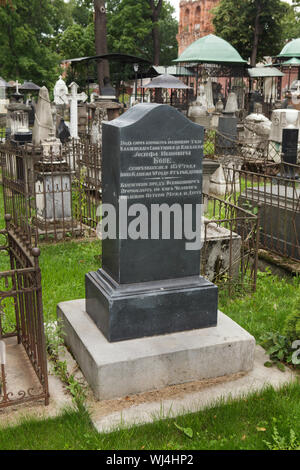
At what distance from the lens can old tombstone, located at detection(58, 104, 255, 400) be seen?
393 cm

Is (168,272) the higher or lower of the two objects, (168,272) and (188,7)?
the lower

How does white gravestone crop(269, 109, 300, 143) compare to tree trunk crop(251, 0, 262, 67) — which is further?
tree trunk crop(251, 0, 262, 67)

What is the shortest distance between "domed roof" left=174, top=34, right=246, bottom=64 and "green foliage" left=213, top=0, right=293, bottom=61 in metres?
12.0

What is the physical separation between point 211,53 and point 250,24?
14336 mm

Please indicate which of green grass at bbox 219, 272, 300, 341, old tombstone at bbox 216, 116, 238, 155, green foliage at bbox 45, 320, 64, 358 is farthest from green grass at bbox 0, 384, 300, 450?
old tombstone at bbox 216, 116, 238, 155

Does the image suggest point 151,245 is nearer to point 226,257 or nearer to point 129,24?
point 226,257

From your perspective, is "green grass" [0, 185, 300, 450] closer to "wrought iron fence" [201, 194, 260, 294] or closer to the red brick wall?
"wrought iron fence" [201, 194, 260, 294]

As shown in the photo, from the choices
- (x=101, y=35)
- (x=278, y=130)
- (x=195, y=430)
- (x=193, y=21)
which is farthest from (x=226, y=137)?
(x=193, y=21)

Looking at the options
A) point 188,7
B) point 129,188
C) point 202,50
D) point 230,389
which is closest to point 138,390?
point 230,389

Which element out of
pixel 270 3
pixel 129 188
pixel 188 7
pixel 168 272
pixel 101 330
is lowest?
pixel 101 330

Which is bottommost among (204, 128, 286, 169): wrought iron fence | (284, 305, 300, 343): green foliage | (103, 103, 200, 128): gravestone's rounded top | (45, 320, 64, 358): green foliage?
(45, 320, 64, 358): green foliage

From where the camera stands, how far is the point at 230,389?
4.04m
